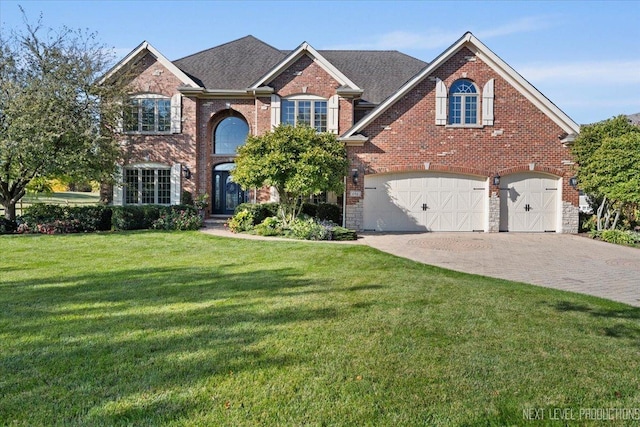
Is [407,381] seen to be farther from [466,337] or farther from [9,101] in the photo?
[9,101]

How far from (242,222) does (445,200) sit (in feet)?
26.0

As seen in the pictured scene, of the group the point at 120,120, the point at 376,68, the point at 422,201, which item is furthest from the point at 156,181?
the point at 376,68

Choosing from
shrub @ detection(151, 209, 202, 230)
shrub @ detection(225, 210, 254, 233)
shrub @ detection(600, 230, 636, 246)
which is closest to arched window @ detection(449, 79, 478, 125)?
shrub @ detection(600, 230, 636, 246)

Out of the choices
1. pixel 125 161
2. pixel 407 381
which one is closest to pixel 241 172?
pixel 125 161

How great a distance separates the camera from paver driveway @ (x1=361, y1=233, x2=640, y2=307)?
24.1 ft

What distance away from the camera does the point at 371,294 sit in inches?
232

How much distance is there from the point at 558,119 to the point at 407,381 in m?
15.6

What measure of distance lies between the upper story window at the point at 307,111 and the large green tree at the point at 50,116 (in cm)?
693

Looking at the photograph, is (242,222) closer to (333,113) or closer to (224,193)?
(224,193)

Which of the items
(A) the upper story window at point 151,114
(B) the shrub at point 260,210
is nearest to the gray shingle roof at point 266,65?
(A) the upper story window at point 151,114

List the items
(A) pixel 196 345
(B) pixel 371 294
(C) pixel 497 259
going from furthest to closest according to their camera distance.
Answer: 1. (C) pixel 497 259
2. (B) pixel 371 294
3. (A) pixel 196 345

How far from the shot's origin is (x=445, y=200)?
15.8m

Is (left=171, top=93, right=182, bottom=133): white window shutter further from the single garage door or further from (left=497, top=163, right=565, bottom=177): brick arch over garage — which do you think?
(left=497, top=163, right=565, bottom=177): brick arch over garage

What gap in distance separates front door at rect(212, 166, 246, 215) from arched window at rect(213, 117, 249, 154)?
1.12m
